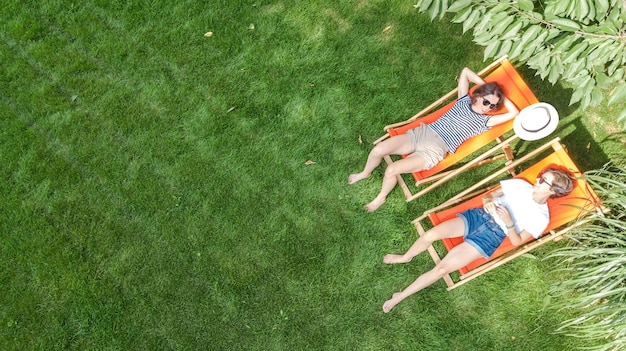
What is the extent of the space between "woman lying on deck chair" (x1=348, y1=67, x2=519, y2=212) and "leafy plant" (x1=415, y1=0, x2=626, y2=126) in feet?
1.30

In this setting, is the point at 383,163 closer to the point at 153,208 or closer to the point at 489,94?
the point at 489,94

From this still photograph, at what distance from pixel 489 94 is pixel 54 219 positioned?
14.5 ft

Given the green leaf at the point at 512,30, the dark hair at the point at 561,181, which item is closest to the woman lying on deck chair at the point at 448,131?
the green leaf at the point at 512,30

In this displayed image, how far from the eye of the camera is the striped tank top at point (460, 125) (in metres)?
4.29

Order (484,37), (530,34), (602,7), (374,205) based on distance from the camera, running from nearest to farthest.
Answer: (602,7) → (530,34) → (484,37) → (374,205)

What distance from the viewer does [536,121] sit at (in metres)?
4.07

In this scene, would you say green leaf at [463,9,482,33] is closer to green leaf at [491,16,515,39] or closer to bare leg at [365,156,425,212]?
green leaf at [491,16,515,39]

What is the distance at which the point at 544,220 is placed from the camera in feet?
12.9

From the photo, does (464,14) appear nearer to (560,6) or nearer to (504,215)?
(560,6)

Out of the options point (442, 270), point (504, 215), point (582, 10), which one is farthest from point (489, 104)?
point (442, 270)

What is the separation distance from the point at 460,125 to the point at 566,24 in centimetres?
124

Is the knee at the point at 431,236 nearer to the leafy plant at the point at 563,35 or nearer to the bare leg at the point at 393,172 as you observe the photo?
the bare leg at the point at 393,172

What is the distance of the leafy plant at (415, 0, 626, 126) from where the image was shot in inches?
130

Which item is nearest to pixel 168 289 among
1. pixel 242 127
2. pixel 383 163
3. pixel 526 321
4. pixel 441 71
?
pixel 242 127
